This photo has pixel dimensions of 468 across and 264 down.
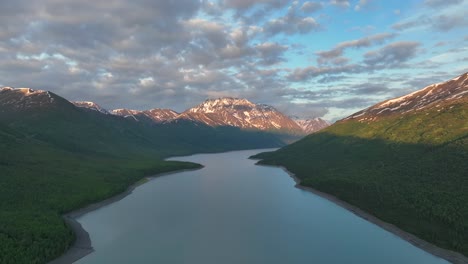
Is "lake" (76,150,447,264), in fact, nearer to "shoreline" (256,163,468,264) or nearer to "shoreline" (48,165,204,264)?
"shoreline" (256,163,468,264)

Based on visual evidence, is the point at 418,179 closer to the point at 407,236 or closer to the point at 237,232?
the point at 407,236

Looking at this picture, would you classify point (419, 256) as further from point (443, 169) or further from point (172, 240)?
point (443, 169)

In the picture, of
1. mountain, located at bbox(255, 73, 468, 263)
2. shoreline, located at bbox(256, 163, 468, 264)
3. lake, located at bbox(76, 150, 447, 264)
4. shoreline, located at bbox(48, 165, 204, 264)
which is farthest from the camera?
mountain, located at bbox(255, 73, 468, 263)

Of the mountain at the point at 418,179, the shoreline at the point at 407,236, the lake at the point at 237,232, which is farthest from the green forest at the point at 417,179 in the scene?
the lake at the point at 237,232

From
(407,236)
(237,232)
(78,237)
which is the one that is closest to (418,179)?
(407,236)

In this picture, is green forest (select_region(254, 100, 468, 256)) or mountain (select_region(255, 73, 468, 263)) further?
green forest (select_region(254, 100, 468, 256))

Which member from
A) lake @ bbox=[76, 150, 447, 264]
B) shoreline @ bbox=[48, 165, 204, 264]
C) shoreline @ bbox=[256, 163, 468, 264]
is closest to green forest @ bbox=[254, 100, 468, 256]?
shoreline @ bbox=[256, 163, 468, 264]

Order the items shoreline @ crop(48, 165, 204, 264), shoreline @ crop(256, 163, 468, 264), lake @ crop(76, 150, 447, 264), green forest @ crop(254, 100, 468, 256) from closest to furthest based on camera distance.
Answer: shoreline @ crop(256, 163, 468, 264) < shoreline @ crop(48, 165, 204, 264) < lake @ crop(76, 150, 447, 264) < green forest @ crop(254, 100, 468, 256)

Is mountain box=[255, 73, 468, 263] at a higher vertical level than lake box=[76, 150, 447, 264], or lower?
higher
